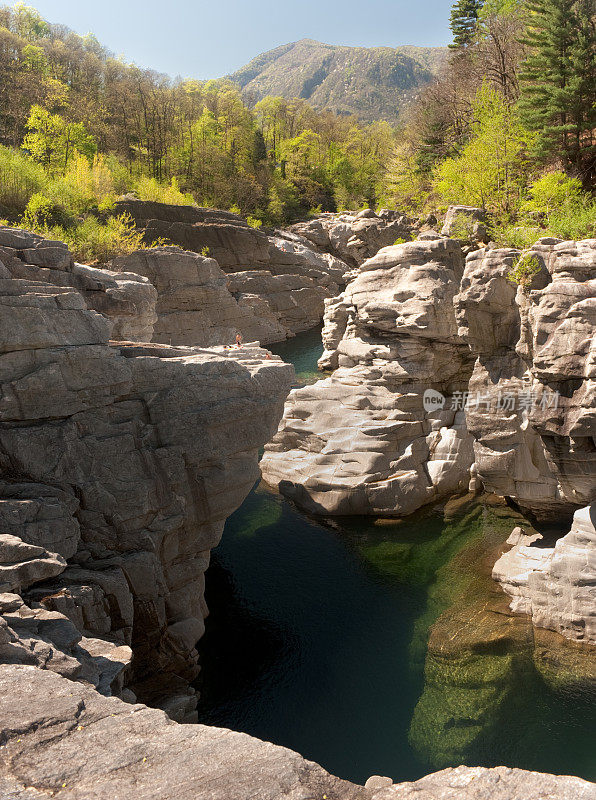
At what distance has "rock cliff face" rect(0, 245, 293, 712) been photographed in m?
12.4

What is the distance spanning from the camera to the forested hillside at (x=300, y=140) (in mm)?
23359

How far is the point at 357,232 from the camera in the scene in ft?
146

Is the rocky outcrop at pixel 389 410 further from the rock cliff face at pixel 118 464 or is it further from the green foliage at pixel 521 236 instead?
the rock cliff face at pixel 118 464

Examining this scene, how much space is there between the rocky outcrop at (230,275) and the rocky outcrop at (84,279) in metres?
15.3

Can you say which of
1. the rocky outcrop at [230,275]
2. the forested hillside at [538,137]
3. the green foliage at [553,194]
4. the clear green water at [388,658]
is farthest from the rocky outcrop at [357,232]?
the clear green water at [388,658]

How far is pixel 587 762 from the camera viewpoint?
40.9ft

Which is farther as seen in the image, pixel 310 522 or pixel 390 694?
pixel 310 522

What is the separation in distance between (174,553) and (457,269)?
17.2 meters

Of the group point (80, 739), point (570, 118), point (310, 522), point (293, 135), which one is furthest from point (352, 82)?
point (80, 739)

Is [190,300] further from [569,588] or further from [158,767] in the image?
[158,767]

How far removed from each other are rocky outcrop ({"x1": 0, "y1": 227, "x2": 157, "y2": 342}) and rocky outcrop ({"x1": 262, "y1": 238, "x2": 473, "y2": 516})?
7.97 meters

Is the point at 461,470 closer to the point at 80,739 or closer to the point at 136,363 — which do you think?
the point at 136,363

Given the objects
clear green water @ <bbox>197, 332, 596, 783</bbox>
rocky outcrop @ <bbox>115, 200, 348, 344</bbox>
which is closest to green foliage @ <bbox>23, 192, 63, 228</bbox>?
rocky outcrop @ <bbox>115, 200, 348, 344</bbox>

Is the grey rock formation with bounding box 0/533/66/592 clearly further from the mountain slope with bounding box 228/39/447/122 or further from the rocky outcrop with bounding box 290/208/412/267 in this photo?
the mountain slope with bounding box 228/39/447/122
